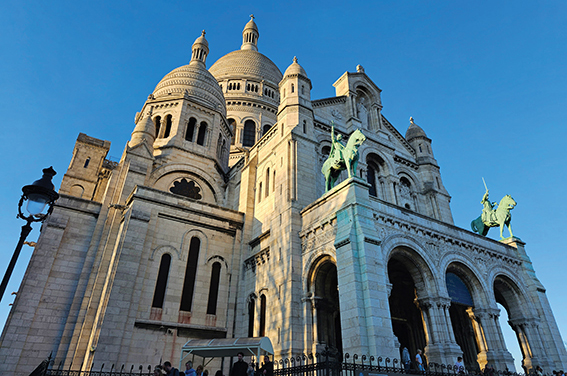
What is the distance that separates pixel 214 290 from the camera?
839 inches

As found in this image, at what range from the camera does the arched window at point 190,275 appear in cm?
2003

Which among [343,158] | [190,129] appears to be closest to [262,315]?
[343,158]

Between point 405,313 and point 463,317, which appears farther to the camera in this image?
point 405,313

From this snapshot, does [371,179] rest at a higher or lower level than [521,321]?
higher

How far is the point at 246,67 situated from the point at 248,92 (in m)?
5.08

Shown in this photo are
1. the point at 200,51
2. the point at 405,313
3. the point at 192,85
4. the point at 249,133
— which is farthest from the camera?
the point at 249,133

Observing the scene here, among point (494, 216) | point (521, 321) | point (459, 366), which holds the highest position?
point (494, 216)

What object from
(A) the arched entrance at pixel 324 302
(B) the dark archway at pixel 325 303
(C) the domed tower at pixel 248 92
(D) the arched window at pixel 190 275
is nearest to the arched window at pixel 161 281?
(D) the arched window at pixel 190 275

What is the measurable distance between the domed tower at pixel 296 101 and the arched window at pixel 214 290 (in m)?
9.72

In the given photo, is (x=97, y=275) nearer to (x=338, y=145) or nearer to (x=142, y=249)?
(x=142, y=249)

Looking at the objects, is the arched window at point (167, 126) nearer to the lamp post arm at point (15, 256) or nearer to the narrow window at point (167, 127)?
the narrow window at point (167, 127)

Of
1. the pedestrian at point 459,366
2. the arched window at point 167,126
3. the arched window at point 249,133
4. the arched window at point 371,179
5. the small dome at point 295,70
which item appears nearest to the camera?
the pedestrian at point 459,366

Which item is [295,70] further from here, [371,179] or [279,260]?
[279,260]

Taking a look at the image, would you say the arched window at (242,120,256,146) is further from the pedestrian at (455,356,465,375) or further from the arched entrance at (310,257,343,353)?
the pedestrian at (455,356,465,375)
